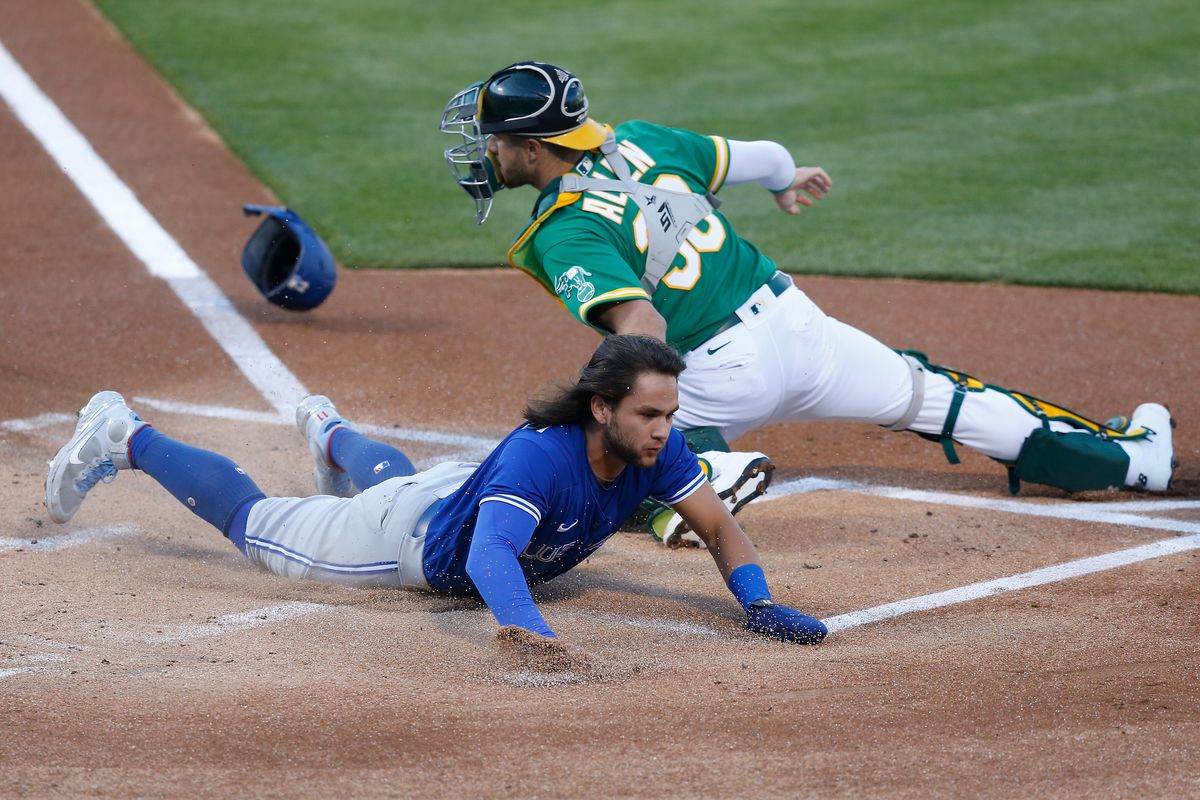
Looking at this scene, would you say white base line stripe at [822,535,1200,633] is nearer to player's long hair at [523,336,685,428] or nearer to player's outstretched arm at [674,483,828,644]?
player's outstretched arm at [674,483,828,644]

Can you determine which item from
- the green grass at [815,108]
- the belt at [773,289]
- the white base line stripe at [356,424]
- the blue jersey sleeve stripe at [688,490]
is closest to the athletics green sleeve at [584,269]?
the belt at [773,289]

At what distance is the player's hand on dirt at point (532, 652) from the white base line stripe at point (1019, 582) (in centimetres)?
90

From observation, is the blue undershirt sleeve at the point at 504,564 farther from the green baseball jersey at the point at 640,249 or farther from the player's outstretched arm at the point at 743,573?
the green baseball jersey at the point at 640,249

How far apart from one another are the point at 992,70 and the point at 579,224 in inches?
325

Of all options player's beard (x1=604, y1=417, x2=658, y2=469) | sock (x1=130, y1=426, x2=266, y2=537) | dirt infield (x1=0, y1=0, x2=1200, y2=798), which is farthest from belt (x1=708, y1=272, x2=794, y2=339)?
sock (x1=130, y1=426, x2=266, y2=537)

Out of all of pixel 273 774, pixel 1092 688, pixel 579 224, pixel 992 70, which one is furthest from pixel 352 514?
pixel 992 70

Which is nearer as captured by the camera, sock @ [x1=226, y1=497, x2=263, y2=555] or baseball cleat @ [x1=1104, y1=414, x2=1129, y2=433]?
sock @ [x1=226, y1=497, x2=263, y2=555]

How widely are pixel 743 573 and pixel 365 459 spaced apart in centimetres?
150

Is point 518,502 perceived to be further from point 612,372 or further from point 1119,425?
point 1119,425

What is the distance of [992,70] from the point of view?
12172 millimetres

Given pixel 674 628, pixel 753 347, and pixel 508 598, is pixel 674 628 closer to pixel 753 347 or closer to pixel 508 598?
pixel 508 598

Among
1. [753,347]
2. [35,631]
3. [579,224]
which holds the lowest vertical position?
[35,631]

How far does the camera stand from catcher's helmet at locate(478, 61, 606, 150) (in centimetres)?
496

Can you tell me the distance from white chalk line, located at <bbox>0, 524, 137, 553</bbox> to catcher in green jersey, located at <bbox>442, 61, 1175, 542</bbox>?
5.55ft
